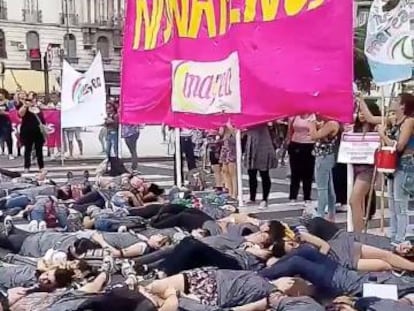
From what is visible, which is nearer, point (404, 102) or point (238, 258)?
point (238, 258)

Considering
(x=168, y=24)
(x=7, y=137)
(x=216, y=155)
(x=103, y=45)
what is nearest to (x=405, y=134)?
(x=168, y=24)

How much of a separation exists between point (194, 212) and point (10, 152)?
1498cm

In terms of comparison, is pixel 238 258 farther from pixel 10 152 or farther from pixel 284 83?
pixel 10 152

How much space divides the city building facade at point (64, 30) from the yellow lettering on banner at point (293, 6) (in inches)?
2326

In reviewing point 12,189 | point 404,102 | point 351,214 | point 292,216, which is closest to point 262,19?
point 404,102

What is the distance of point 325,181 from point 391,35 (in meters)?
2.71

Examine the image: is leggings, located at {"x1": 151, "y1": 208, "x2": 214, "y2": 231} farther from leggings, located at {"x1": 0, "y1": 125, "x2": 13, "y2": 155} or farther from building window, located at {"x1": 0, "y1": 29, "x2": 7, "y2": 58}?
building window, located at {"x1": 0, "y1": 29, "x2": 7, "y2": 58}

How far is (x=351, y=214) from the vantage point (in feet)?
31.0

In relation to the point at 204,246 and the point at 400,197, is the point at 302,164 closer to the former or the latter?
the point at 400,197

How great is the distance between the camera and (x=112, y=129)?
1812 centimetres

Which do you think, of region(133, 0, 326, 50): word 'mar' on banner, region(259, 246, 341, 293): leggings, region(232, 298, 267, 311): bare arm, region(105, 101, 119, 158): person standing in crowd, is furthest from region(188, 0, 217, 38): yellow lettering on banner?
region(105, 101, 119, 158): person standing in crowd

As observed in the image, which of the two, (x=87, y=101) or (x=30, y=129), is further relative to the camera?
(x=30, y=129)

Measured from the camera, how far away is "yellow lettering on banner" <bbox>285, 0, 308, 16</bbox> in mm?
7945

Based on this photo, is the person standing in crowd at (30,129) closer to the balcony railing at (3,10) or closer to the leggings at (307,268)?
the leggings at (307,268)
